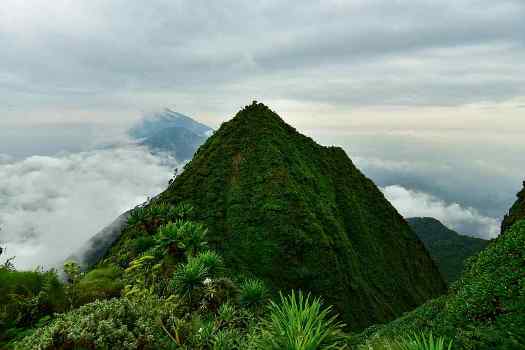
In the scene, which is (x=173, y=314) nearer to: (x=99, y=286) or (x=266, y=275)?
(x=99, y=286)

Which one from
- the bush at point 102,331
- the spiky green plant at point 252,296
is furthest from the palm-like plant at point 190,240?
the bush at point 102,331

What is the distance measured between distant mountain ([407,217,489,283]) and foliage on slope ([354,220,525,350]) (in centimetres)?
9810

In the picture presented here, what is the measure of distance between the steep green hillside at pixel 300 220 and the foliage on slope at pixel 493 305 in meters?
20.4

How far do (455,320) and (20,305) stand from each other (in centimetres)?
1191

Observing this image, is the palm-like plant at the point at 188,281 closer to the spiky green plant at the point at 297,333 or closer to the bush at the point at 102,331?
the bush at the point at 102,331

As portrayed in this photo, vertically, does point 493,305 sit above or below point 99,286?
above

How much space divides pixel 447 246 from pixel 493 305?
446 ft

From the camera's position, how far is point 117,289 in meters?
15.6

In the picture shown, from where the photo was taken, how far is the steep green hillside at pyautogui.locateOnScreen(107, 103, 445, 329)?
122 ft

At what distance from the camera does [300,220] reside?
40.4 m

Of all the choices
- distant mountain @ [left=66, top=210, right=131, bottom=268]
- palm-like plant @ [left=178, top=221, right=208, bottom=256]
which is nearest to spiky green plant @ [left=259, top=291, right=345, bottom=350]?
palm-like plant @ [left=178, top=221, right=208, bottom=256]

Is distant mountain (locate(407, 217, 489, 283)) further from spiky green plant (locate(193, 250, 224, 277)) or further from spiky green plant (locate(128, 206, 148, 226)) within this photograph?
spiky green plant (locate(193, 250, 224, 277))

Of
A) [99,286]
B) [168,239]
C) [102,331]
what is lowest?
[99,286]

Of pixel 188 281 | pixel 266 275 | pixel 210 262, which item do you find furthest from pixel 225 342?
pixel 266 275
